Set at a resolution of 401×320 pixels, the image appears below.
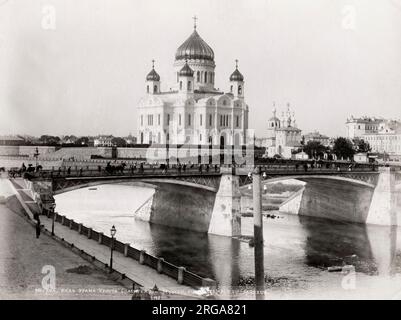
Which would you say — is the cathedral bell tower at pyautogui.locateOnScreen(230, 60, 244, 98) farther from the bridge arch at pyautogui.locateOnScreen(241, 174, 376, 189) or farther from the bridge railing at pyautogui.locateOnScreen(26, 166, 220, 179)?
the bridge railing at pyautogui.locateOnScreen(26, 166, 220, 179)

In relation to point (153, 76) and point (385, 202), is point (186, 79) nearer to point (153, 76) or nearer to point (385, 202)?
point (153, 76)

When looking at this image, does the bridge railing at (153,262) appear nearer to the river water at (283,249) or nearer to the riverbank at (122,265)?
the riverbank at (122,265)

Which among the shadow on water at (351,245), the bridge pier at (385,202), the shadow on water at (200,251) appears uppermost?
the bridge pier at (385,202)

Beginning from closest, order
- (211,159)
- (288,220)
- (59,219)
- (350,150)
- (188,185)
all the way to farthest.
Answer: (59,219)
(188,185)
(288,220)
(211,159)
(350,150)

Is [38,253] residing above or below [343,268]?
above

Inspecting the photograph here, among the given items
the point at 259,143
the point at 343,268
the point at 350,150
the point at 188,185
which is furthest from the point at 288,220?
the point at 259,143

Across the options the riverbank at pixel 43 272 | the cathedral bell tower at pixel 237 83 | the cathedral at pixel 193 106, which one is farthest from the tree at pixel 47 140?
the riverbank at pixel 43 272

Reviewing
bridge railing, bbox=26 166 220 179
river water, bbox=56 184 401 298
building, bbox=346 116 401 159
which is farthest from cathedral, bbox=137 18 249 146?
bridge railing, bbox=26 166 220 179
